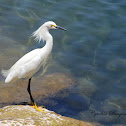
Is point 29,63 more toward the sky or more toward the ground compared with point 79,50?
more toward the sky

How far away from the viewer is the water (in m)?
7.07

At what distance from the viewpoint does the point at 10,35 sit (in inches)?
383

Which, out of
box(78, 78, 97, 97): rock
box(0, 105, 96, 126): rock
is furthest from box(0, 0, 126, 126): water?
box(0, 105, 96, 126): rock

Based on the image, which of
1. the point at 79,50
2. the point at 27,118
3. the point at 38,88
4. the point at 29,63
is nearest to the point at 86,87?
the point at 38,88

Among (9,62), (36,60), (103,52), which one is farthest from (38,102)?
(103,52)

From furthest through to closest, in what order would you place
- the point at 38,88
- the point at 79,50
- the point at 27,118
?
the point at 79,50 → the point at 38,88 → the point at 27,118

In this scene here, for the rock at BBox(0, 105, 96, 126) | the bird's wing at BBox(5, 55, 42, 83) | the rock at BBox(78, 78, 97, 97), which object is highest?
the bird's wing at BBox(5, 55, 42, 83)

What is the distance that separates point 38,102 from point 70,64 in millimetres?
2253

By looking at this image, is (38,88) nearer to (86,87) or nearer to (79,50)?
(86,87)

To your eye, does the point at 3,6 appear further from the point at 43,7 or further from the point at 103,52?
the point at 103,52

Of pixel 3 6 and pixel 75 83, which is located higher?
pixel 3 6

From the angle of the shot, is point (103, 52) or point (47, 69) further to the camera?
point (103, 52)

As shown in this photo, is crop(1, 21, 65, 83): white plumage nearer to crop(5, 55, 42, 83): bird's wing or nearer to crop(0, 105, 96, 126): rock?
crop(5, 55, 42, 83): bird's wing

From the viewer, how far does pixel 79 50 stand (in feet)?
30.0
